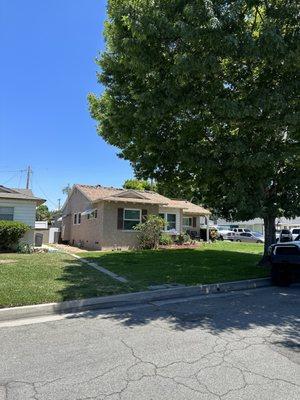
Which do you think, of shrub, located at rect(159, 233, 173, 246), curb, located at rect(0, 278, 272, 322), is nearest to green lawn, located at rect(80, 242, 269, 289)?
curb, located at rect(0, 278, 272, 322)

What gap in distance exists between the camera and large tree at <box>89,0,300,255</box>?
9367 millimetres

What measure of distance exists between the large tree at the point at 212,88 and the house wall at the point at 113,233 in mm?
9885

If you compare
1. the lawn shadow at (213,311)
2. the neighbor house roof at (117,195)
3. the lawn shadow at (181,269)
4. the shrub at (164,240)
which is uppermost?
the neighbor house roof at (117,195)

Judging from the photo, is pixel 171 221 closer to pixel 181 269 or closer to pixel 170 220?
pixel 170 220

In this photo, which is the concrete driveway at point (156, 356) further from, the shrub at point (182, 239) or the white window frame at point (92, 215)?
the shrub at point (182, 239)

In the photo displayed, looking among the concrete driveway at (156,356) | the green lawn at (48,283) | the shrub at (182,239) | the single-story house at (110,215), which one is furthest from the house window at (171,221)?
the concrete driveway at (156,356)

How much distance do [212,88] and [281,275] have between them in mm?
5947

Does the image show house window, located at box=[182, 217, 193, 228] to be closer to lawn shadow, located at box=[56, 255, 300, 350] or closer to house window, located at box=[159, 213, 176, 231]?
house window, located at box=[159, 213, 176, 231]

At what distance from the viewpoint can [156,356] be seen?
522 centimetres

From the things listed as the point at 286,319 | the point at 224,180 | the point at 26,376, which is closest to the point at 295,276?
the point at 224,180

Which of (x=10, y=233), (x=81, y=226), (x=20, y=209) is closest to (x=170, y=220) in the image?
(x=81, y=226)

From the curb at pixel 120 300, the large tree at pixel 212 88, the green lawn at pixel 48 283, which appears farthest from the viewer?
the large tree at pixel 212 88

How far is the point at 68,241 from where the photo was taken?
30.7m

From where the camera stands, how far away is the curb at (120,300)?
295 inches
